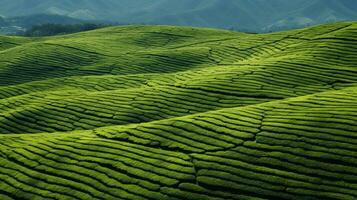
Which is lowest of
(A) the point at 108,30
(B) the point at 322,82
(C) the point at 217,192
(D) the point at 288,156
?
(C) the point at 217,192

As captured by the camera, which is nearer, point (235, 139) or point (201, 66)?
point (235, 139)

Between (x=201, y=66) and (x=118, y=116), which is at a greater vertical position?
(x=201, y=66)

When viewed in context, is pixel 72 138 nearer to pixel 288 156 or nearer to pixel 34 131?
pixel 34 131

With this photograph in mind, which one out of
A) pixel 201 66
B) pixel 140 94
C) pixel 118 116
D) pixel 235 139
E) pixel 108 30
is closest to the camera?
pixel 235 139

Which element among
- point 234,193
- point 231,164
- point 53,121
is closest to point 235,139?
point 231,164

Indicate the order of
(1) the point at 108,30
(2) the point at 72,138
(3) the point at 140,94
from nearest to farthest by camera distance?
(2) the point at 72,138 → (3) the point at 140,94 → (1) the point at 108,30

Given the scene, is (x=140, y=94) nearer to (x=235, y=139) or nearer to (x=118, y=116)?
(x=118, y=116)
